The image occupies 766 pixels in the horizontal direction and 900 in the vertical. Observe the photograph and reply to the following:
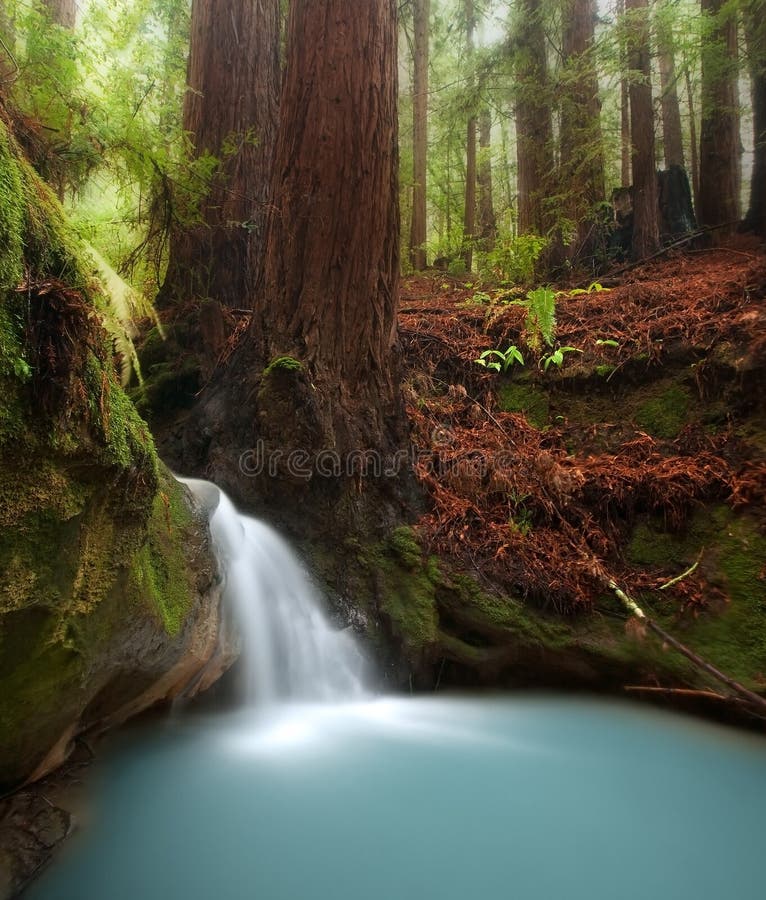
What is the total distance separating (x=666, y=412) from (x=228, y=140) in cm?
517

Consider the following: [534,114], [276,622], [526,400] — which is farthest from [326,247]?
[534,114]

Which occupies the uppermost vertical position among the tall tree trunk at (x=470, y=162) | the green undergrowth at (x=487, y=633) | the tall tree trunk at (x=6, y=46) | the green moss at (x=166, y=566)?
the tall tree trunk at (x=470, y=162)

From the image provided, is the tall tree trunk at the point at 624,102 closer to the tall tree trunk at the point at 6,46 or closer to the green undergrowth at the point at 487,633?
the green undergrowth at the point at 487,633


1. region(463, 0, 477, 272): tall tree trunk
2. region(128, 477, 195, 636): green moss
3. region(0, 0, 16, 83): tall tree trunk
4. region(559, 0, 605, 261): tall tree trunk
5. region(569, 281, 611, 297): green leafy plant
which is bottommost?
region(128, 477, 195, 636): green moss

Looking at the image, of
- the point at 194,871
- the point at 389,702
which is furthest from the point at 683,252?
the point at 194,871

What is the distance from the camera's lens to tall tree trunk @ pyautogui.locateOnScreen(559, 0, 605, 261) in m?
7.52

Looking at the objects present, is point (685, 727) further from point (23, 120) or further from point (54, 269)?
point (23, 120)

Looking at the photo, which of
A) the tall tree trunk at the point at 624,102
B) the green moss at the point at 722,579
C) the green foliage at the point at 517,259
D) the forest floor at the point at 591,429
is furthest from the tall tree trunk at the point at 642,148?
the green moss at the point at 722,579

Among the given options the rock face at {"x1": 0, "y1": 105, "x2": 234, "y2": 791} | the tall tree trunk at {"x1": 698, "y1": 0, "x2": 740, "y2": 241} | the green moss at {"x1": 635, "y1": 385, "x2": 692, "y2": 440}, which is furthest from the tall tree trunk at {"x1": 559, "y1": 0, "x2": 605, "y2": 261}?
the rock face at {"x1": 0, "y1": 105, "x2": 234, "y2": 791}

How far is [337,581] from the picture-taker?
149 inches

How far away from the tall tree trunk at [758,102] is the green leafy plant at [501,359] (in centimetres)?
430

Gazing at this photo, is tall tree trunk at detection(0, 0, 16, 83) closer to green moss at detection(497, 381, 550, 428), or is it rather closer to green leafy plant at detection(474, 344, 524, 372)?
green leafy plant at detection(474, 344, 524, 372)

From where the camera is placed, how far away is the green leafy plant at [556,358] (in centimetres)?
521

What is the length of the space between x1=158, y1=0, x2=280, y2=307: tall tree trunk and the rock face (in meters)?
3.35
